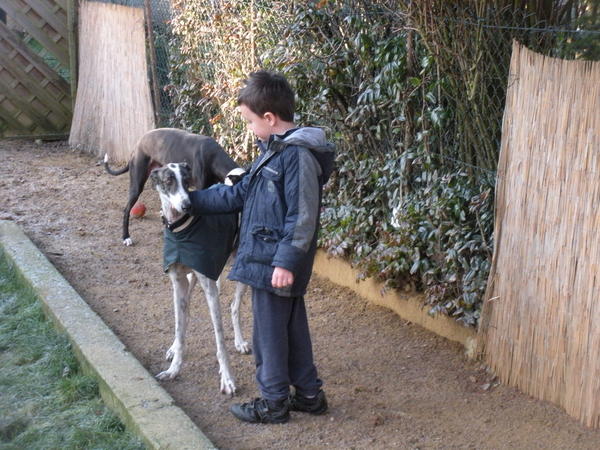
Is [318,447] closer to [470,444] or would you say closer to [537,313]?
[470,444]

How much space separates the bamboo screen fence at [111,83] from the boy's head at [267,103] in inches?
227

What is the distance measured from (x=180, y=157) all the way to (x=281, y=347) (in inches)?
128

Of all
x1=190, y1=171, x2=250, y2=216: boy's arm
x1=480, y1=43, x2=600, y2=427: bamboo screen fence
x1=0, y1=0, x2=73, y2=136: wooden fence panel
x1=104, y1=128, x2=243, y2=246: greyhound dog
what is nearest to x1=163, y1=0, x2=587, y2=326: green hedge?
x1=480, y1=43, x2=600, y2=427: bamboo screen fence

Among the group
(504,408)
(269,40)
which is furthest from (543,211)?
(269,40)

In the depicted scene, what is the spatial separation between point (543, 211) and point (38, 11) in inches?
379

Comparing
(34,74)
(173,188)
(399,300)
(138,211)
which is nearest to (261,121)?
(173,188)

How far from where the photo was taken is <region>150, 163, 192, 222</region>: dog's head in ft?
14.1

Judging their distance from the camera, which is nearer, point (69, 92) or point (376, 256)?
point (376, 256)

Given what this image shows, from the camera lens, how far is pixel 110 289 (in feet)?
20.8

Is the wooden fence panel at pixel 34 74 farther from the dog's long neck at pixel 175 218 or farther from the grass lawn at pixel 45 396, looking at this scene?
the dog's long neck at pixel 175 218

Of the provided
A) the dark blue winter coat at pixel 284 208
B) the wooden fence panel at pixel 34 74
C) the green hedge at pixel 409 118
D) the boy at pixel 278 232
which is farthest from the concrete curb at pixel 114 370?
the wooden fence panel at pixel 34 74

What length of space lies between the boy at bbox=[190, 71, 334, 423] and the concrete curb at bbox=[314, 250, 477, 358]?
1.17m

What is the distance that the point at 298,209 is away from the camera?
153 inches

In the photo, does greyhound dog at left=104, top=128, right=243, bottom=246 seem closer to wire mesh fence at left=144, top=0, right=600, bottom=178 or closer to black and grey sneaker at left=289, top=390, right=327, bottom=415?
wire mesh fence at left=144, top=0, right=600, bottom=178
